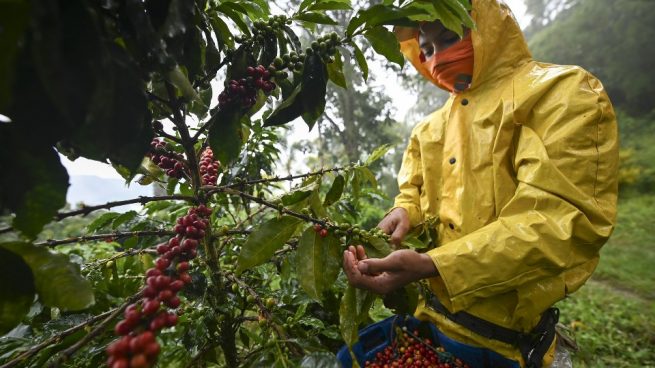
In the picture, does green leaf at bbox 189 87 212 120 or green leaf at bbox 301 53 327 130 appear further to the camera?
green leaf at bbox 189 87 212 120

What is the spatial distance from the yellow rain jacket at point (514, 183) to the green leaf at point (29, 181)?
951 mm

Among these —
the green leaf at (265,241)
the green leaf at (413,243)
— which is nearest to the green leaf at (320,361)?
the green leaf at (265,241)

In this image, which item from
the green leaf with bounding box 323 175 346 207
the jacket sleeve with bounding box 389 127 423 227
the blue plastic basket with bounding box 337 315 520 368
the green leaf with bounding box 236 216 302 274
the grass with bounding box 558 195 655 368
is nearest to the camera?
the green leaf with bounding box 236 216 302 274

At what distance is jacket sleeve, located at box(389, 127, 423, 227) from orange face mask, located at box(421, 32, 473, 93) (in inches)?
14.6

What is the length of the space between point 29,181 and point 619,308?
5.47 m

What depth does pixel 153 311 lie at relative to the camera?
1.56 ft

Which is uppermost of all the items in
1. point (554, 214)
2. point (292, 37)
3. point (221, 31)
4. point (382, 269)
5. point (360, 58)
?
point (221, 31)

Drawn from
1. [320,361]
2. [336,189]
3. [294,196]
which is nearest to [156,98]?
[294,196]

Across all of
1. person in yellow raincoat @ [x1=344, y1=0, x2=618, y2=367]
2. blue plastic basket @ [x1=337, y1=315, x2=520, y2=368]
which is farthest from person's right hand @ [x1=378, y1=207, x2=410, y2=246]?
blue plastic basket @ [x1=337, y1=315, x2=520, y2=368]

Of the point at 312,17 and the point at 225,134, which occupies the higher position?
the point at 312,17

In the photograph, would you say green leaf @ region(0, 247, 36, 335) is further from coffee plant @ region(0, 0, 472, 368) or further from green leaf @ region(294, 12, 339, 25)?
green leaf @ region(294, 12, 339, 25)

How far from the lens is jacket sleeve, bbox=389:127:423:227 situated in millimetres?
1769

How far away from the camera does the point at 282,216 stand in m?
0.79

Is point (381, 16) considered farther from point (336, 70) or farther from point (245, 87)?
point (245, 87)
